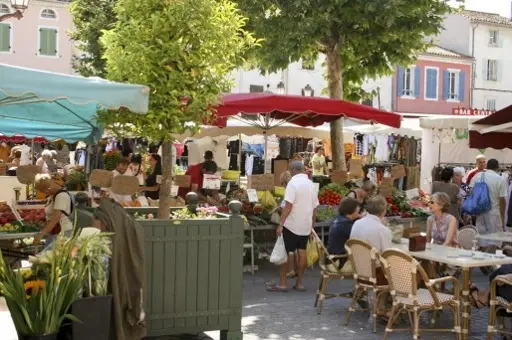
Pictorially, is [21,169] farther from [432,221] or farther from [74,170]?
[432,221]

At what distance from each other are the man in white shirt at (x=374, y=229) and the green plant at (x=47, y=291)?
3658 mm

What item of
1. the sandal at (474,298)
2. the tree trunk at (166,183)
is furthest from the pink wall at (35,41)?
the sandal at (474,298)

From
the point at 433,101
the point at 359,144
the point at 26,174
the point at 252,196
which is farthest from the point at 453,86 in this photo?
the point at 26,174

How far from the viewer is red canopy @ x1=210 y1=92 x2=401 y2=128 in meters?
11.8

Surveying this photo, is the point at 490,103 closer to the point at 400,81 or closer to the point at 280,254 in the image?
the point at 400,81

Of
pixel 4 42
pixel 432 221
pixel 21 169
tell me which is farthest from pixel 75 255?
pixel 4 42

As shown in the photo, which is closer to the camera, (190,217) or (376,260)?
(190,217)

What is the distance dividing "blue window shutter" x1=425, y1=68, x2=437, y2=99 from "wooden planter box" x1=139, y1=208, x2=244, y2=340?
41575 millimetres

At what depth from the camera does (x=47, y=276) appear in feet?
17.3

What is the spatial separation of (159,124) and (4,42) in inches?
1355

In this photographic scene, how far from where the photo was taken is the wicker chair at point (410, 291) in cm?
693

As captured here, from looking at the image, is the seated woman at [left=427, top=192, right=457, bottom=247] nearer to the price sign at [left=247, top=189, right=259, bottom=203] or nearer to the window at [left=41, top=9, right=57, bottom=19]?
the price sign at [left=247, top=189, right=259, bottom=203]

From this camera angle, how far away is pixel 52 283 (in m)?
5.13

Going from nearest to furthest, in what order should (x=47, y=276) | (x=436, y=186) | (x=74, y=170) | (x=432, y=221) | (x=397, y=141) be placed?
(x=47, y=276) < (x=432, y=221) < (x=436, y=186) < (x=74, y=170) < (x=397, y=141)
